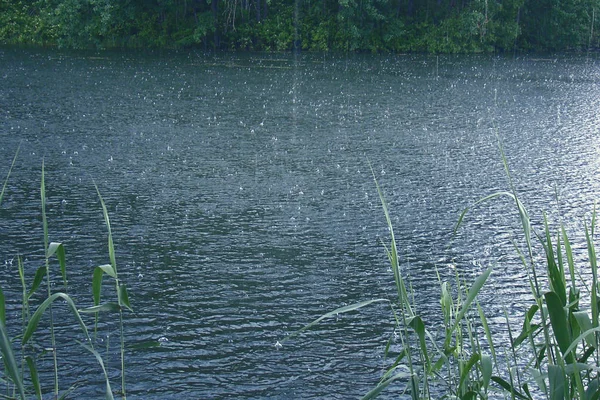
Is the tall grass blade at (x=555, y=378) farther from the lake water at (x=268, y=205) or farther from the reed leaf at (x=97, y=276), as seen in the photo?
the reed leaf at (x=97, y=276)

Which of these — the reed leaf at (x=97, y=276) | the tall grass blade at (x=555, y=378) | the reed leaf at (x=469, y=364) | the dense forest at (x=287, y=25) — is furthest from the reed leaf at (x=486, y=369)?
the dense forest at (x=287, y=25)

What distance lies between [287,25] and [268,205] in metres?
26.3

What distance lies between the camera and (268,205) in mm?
9992

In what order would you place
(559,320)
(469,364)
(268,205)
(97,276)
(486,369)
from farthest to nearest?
(268,205) < (97,276) < (469,364) < (486,369) < (559,320)

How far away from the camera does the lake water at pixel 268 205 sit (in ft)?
19.7

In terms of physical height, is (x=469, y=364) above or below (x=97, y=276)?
below

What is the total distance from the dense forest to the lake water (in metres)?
12.3

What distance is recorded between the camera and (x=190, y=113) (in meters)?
17.2

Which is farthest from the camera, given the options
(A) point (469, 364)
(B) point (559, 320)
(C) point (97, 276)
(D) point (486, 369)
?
(C) point (97, 276)

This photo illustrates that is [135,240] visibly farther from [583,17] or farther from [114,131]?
[583,17]

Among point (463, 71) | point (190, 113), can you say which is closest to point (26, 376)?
point (190, 113)

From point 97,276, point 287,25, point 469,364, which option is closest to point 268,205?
point 97,276

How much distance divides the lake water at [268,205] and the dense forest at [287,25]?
12.3 meters

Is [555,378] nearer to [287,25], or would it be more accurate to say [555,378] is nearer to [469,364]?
[469,364]
